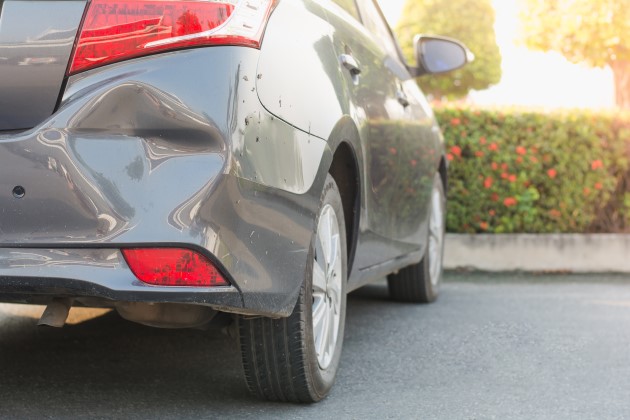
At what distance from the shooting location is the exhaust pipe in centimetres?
295

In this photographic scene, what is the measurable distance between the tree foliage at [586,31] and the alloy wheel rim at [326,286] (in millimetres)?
14486

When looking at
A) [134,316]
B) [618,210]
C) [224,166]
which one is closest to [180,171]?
[224,166]

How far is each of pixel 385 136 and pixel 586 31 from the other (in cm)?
1415

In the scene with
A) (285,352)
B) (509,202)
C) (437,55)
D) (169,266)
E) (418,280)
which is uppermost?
(169,266)

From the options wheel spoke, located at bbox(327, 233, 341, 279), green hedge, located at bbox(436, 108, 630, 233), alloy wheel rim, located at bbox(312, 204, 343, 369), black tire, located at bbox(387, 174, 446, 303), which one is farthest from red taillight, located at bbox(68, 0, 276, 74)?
green hedge, located at bbox(436, 108, 630, 233)

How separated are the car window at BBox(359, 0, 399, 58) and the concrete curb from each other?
3.29m

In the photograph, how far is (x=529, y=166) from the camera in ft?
27.6

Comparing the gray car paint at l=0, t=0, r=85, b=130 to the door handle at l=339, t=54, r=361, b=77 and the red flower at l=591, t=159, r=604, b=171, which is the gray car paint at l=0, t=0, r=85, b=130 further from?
the red flower at l=591, t=159, r=604, b=171

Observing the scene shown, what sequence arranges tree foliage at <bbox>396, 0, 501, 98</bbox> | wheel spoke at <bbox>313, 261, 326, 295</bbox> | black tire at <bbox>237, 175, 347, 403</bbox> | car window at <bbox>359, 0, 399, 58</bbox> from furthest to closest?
tree foliage at <bbox>396, 0, 501, 98</bbox> < car window at <bbox>359, 0, 399, 58</bbox> < wheel spoke at <bbox>313, 261, 326, 295</bbox> < black tire at <bbox>237, 175, 347, 403</bbox>

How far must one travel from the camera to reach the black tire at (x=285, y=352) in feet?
10.5

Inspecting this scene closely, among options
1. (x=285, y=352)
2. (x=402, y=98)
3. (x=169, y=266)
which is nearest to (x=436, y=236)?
(x=402, y=98)

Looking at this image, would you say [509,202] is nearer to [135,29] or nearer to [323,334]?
[323,334]

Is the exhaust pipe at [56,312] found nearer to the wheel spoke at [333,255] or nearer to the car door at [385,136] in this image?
the wheel spoke at [333,255]

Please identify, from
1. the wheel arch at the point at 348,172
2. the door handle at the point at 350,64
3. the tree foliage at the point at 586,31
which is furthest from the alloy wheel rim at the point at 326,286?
the tree foliage at the point at 586,31
